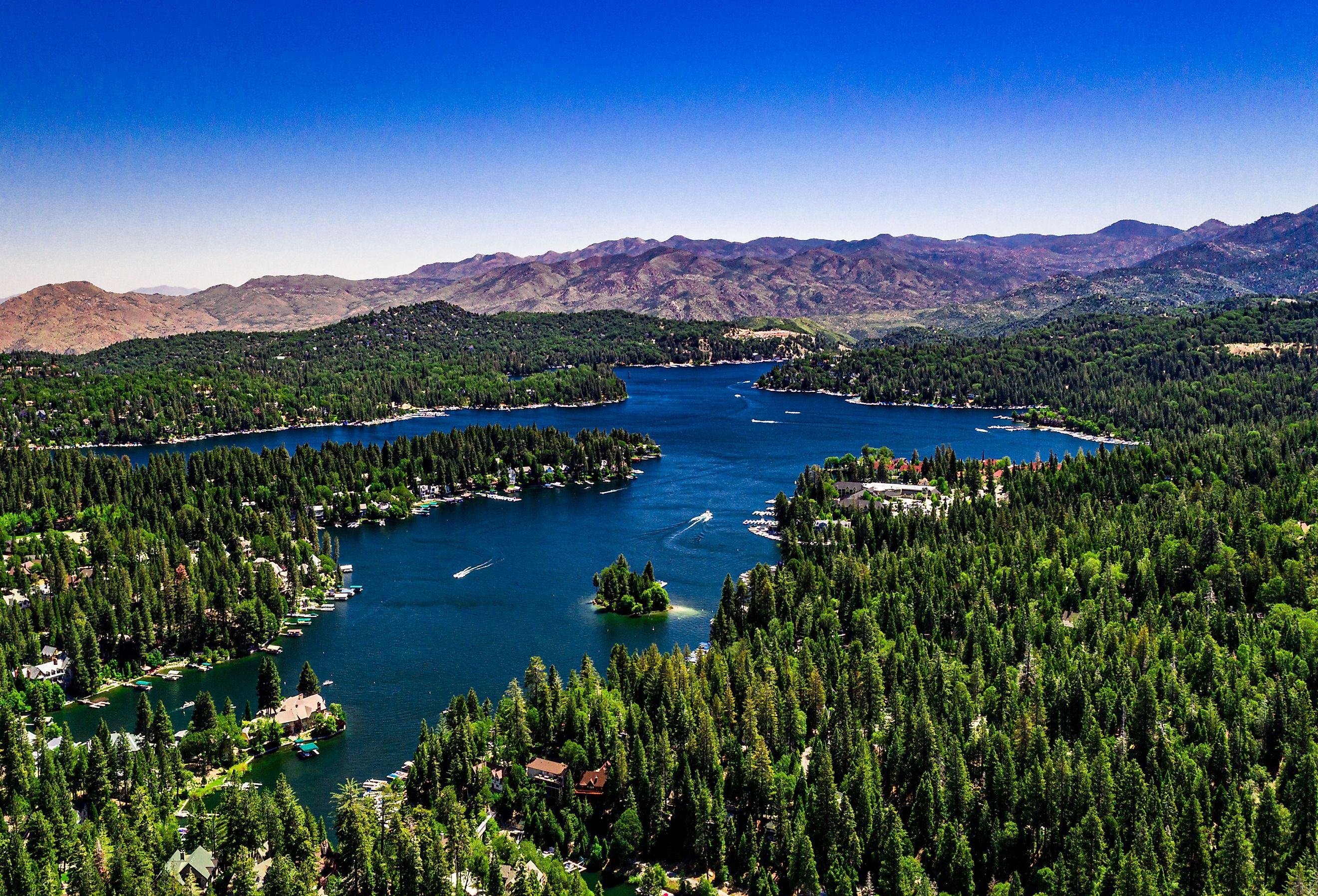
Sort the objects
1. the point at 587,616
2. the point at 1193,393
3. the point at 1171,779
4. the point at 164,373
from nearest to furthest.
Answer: the point at 1171,779 < the point at 587,616 < the point at 1193,393 < the point at 164,373

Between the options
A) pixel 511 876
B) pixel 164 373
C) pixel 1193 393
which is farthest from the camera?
pixel 164 373

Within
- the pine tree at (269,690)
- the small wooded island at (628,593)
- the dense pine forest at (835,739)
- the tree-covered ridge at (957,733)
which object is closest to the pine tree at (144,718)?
the dense pine forest at (835,739)

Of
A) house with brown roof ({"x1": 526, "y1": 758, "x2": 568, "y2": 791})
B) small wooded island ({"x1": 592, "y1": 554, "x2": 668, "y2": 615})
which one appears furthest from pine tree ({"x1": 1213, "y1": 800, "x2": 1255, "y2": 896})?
small wooded island ({"x1": 592, "y1": 554, "x2": 668, "y2": 615})

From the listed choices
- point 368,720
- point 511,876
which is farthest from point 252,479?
point 511,876

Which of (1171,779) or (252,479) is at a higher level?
(252,479)

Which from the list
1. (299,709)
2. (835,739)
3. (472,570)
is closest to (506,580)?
(472,570)

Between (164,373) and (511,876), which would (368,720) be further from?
(164,373)

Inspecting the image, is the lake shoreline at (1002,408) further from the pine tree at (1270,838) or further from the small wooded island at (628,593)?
the pine tree at (1270,838)
